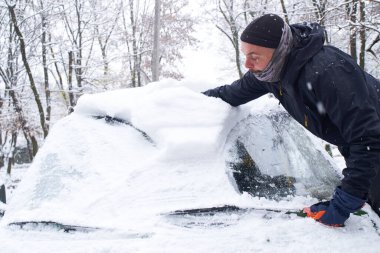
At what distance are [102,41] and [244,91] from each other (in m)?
18.1

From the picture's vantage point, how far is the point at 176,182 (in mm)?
1923

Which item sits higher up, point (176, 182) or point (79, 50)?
point (79, 50)

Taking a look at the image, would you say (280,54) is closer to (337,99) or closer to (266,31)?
(266,31)

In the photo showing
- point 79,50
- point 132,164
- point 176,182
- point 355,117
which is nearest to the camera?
point 355,117

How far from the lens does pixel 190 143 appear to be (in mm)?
2035

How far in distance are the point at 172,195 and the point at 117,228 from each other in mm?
358

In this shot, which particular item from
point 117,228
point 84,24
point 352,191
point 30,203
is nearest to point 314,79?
point 352,191

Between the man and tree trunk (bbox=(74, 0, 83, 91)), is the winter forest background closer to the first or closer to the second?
tree trunk (bbox=(74, 0, 83, 91))

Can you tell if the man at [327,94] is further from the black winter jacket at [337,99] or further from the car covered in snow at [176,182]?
the car covered in snow at [176,182]

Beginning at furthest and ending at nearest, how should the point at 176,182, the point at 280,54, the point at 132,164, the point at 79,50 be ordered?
the point at 79,50 → the point at 132,164 → the point at 176,182 → the point at 280,54

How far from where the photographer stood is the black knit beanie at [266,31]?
174 cm

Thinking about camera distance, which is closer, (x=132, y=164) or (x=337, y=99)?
(x=337, y=99)

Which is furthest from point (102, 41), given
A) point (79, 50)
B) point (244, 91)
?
point (244, 91)

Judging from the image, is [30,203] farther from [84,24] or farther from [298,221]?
[84,24]
